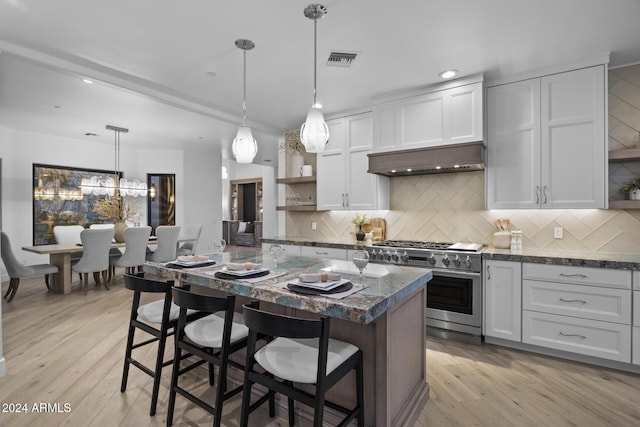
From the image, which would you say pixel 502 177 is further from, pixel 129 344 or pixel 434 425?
pixel 129 344

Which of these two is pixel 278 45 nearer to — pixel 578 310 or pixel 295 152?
pixel 295 152

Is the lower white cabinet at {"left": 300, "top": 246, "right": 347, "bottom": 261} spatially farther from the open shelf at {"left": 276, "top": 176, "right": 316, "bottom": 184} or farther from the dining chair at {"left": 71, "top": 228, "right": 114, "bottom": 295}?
the dining chair at {"left": 71, "top": 228, "right": 114, "bottom": 295}

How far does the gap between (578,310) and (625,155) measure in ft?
4.55

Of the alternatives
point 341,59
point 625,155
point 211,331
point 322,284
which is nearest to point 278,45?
point 341,59

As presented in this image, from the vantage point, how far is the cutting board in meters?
4.19

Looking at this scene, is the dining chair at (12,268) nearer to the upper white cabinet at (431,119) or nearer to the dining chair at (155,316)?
the dining chair at (155,316)

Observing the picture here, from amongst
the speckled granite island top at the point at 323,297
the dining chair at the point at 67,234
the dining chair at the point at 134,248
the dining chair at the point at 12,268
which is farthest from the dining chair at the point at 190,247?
the speckled granite island top at the point at 323,297

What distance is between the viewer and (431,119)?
3.48m

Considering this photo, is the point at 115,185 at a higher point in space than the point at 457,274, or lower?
higher

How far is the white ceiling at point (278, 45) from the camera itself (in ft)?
7.25

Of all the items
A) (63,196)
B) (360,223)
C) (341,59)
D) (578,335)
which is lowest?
(578,335)

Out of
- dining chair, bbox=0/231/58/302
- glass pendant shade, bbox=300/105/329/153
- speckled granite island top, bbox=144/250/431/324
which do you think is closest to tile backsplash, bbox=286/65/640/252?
speckled granite island top, bbox=144/250/431/324

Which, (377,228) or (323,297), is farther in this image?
(377,228)

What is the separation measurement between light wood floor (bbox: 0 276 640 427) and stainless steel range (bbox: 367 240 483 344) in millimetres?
154
